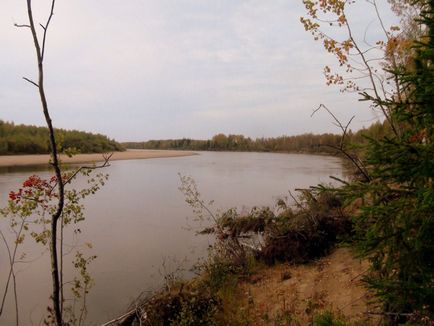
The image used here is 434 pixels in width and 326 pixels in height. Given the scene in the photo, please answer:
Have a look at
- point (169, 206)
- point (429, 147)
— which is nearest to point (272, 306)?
point (429, 147)

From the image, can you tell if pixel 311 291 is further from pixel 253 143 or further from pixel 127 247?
pixel 253 143

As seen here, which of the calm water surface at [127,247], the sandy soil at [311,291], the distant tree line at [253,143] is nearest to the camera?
the sandy soil at [311,291]

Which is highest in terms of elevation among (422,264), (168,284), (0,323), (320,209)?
(422,264)

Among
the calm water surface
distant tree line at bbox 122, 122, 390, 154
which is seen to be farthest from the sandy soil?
distant tree line at bbox 122, 122, 390, 154

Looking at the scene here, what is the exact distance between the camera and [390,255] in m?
2.02

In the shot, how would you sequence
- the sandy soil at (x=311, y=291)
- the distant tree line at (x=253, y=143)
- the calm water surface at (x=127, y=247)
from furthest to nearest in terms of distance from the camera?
the distant tree line at (x=253, y=143) → the calm water surface at (x=127, y=247) → the sandy soil at (x=311, y=291)

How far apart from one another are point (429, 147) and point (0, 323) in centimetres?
527

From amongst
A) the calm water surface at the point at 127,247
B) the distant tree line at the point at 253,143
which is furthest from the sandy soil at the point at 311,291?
the distant tree line at the point at 253,143

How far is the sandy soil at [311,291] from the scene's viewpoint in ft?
12.3

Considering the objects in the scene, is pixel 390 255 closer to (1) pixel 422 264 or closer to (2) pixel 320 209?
(1) pixel 422 264

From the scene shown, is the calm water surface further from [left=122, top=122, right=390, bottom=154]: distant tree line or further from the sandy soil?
[left=122, top=122, right=390, bottom=154]: distant tree line

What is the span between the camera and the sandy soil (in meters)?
3.74

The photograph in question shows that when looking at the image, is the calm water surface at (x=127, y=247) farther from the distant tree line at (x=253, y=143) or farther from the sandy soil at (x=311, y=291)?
the distant tree line at (x=253, y=143)

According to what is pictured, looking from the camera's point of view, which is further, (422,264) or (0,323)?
(0,323)
